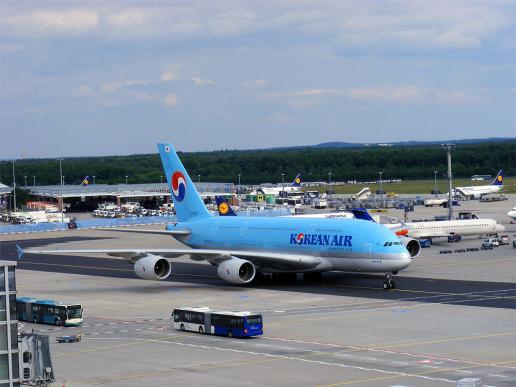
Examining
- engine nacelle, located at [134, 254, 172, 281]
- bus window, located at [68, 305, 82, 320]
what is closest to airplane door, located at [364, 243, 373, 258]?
engine nacelle, located at [134, 254, 172, 281]

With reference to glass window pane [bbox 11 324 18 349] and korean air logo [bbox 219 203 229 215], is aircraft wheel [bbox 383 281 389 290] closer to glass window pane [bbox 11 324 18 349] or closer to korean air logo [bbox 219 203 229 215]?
korean air logo [bbox 219 203 229 215]

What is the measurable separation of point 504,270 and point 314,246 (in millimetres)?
18621

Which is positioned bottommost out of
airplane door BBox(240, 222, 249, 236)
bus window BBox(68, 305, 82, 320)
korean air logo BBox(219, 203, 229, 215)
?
bus window BBox(68, 305, 82, 320)

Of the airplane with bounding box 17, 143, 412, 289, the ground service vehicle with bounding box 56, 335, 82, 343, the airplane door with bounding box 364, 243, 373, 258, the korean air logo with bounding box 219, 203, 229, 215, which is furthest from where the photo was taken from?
the korean air logo with bounding box 219, 203, 229, 215

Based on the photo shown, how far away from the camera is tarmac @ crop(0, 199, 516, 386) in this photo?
4838 cm

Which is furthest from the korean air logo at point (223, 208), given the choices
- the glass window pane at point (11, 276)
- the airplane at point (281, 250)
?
the glass window pane at point (11, 276)

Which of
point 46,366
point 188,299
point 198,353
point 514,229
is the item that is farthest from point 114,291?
point 514,229

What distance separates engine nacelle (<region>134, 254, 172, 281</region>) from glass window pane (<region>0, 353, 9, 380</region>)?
50.7 meters

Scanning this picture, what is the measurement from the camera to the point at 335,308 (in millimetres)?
69375

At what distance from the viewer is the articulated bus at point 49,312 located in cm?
6488

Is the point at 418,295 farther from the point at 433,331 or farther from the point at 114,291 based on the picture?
the point at 114,291

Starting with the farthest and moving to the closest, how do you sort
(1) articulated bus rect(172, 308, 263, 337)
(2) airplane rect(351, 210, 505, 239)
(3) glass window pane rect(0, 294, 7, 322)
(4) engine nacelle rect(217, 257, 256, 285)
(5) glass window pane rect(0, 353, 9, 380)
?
(2) airplane rect(351, 210, 505, 239) < (4) engine nacelle rect(217, 257, 256, 285) < (1) articulated bus rect(172, 308, 263, 337) < (3) glass window pane rect(0, 294, 7, 322) < (5) glass window pane rect(0, 353, 9, 380)

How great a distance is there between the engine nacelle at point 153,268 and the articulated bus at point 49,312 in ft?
41.8

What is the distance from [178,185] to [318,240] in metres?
19.3
